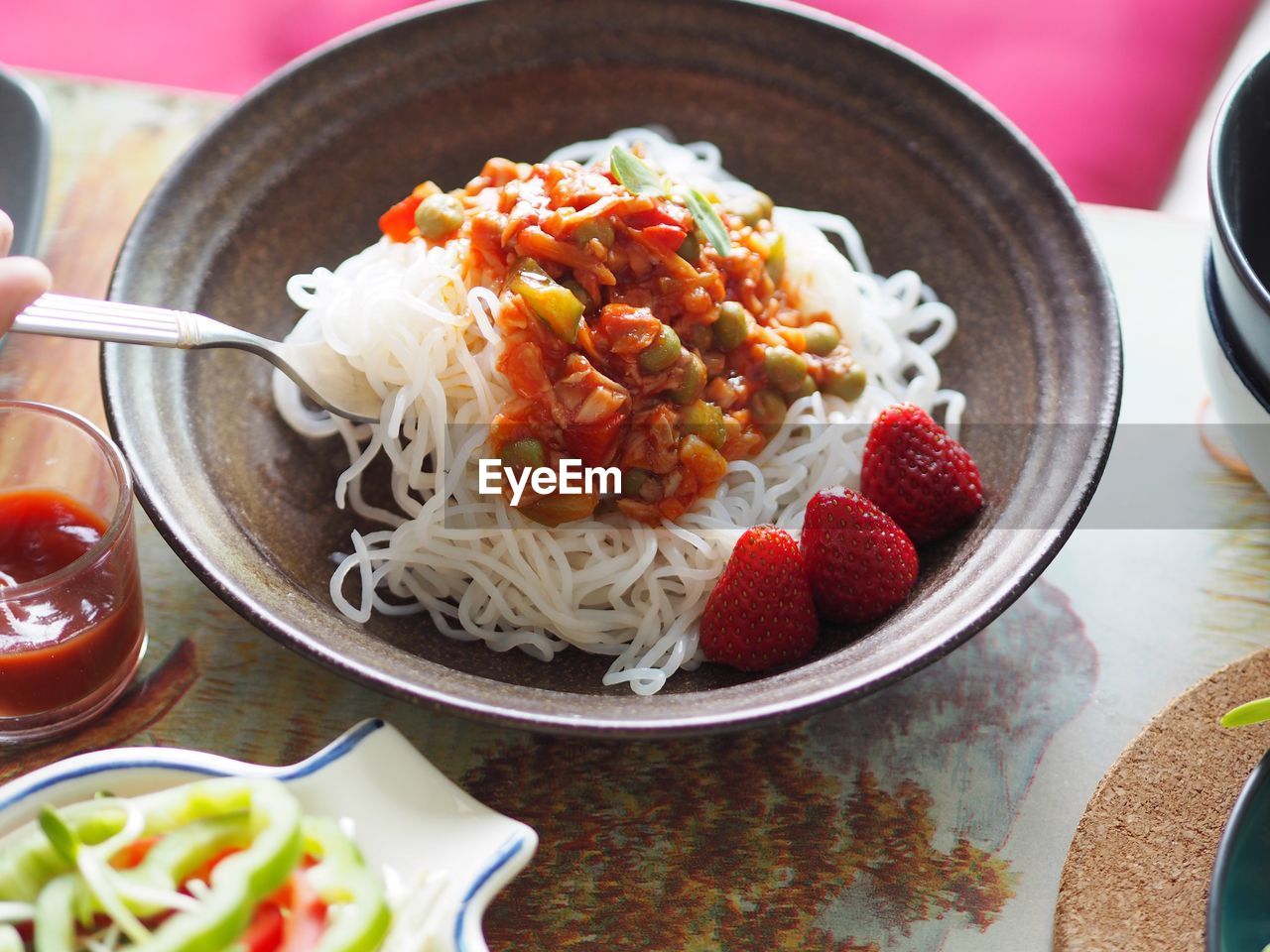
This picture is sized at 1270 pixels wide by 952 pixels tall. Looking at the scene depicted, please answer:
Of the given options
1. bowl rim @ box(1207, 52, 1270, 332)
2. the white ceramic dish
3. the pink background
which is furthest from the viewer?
the pink background

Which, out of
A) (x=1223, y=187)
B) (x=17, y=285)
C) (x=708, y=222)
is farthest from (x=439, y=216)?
(x=1223, y=187)

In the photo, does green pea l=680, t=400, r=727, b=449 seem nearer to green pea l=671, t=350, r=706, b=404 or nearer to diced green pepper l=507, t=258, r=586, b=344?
green pea l=671, t=350, r=706, b=404

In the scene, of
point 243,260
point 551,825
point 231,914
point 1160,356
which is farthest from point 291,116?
point 1160,356

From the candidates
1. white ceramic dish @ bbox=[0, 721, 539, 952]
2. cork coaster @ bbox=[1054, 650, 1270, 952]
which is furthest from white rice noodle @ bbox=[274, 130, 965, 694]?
cork coaster @ bbox=[1054, 650, 1270, 952]

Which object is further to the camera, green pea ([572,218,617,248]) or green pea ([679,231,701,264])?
green pea ([679,231,701,264])

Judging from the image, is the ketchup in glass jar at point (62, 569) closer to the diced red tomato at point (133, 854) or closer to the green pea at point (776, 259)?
the diced red tomato at point (133, 854)

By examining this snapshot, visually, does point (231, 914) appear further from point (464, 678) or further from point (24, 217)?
point (24, 217)
